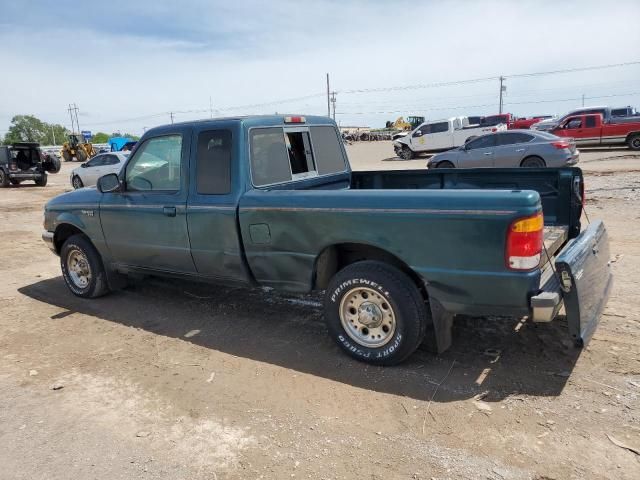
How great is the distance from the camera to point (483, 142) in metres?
15.7

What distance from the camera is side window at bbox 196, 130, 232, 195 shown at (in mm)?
4316

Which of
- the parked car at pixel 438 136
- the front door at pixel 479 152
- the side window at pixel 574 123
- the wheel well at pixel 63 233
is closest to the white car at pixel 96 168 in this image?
the front door at pixel 479 152

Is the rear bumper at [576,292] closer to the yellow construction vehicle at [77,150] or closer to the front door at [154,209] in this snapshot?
the front door at [154,209]

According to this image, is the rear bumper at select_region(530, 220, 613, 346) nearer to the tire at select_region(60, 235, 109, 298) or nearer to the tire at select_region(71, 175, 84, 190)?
the tire at select_region(60, 235, 109, 298)

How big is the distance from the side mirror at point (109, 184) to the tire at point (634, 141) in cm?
2302

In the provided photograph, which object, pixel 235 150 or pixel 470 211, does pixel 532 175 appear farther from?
pixel 235 150

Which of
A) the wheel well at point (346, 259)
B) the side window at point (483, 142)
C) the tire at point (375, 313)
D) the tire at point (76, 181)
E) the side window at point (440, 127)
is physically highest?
the side window at point (440, 127)

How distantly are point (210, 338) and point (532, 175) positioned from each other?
3.33m

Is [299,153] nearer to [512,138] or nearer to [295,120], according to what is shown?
[295,120]

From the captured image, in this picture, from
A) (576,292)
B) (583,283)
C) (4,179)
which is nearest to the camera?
(576,292)

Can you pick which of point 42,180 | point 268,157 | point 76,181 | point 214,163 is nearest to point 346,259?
point 268,157

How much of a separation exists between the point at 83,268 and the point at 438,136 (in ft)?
75.1

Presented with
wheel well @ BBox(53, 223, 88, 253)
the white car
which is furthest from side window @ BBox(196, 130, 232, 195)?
the white car

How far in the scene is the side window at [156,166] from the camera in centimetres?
473
